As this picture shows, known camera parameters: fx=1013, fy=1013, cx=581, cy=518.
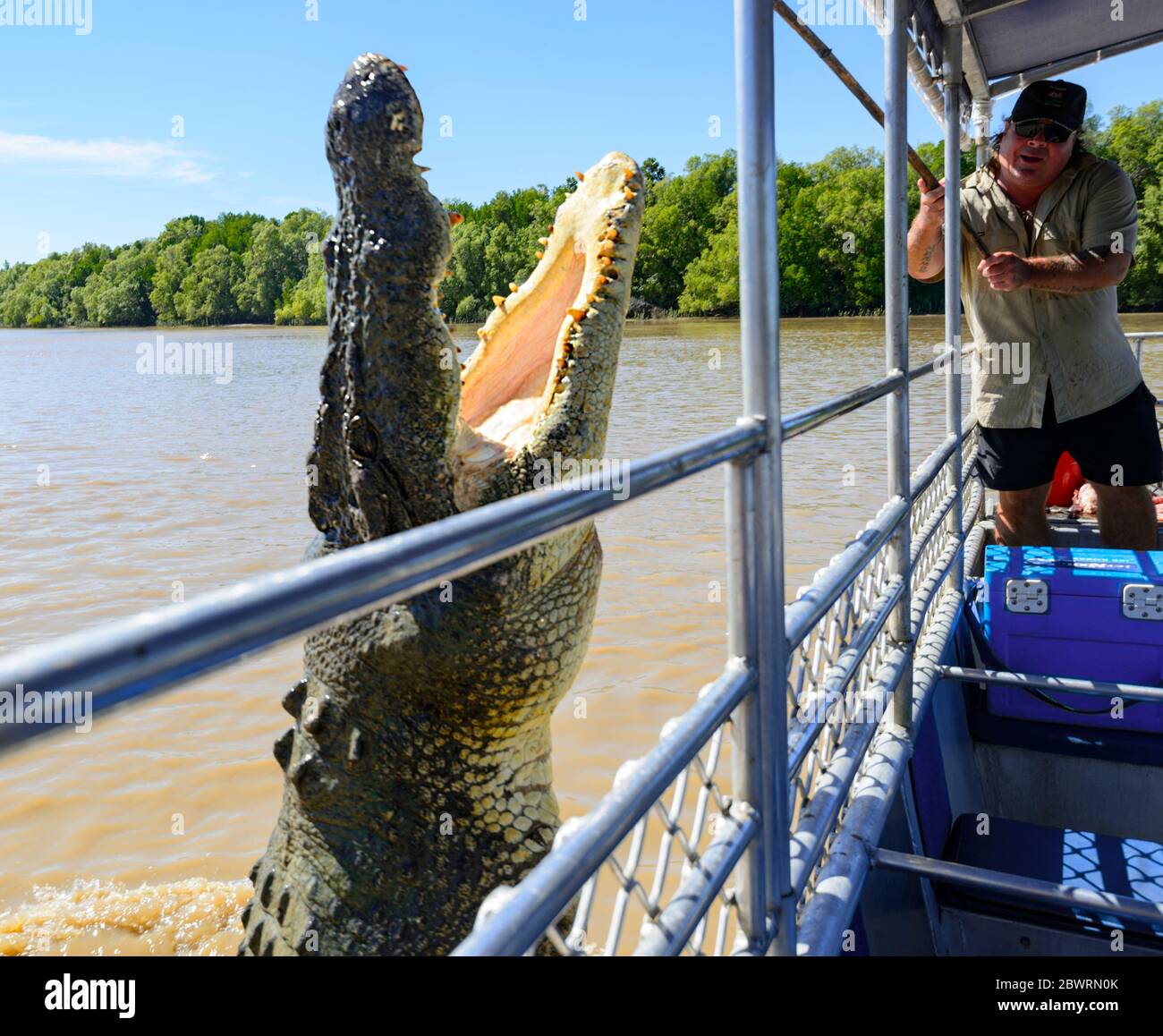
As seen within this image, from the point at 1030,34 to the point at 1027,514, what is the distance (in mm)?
1808

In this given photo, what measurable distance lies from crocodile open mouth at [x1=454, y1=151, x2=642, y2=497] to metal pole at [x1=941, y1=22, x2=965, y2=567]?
5.24 feet

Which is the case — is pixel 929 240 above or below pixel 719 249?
below

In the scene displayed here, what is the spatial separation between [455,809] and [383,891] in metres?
0.21

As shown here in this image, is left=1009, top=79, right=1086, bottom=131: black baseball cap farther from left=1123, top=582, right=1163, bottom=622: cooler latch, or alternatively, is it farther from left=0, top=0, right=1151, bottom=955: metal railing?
left=1123, top=582, right=1163, bottom=622: cooler latch

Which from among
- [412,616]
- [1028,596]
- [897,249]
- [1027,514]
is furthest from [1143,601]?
[412,616]

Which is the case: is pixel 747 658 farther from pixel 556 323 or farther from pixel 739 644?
pixel 556 323

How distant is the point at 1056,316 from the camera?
3.55 m

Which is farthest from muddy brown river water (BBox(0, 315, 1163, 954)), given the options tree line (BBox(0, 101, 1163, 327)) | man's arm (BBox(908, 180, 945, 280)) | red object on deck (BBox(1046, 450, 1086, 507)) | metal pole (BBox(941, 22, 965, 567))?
tree line (BBox(0, 101, 1163, 327))

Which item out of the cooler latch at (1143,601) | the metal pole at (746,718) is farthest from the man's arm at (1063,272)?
the metal pole at (746,718)

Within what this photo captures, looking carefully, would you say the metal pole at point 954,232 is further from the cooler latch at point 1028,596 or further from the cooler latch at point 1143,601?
the cooler latch at point 1143,601

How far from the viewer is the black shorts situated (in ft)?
11.6

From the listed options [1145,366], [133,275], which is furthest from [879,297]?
[133,275]

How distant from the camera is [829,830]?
1816 mm
